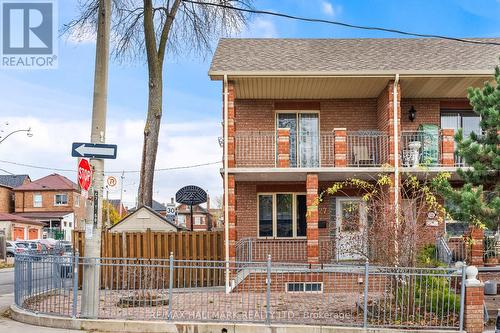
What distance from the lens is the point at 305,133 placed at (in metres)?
21.6

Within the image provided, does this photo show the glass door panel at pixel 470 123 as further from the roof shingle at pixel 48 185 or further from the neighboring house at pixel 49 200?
the roof shingle at pixel 48 185

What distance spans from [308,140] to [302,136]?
0.25m

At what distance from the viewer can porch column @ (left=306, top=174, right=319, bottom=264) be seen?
18.5 m

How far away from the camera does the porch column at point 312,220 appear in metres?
18.5

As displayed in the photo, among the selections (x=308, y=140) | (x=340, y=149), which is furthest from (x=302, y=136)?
(x=340, y=149)

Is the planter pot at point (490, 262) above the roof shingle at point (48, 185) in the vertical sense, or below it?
below

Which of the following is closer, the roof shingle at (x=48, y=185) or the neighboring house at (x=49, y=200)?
the neighboring house at (x=49, y=200)

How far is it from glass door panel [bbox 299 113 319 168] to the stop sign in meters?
10.0

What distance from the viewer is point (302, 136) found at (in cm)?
2148

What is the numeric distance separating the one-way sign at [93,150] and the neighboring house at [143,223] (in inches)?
348

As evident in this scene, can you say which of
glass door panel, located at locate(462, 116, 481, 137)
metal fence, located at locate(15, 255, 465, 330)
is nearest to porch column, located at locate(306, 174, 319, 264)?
metal fence, located at locate(15, 255, 465, 330)

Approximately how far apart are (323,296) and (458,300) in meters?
2.73

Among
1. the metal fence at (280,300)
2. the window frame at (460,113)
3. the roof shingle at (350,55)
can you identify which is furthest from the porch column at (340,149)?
the metal fence at (280,300)

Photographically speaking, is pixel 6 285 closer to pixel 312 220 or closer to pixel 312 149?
pixel 312 220
